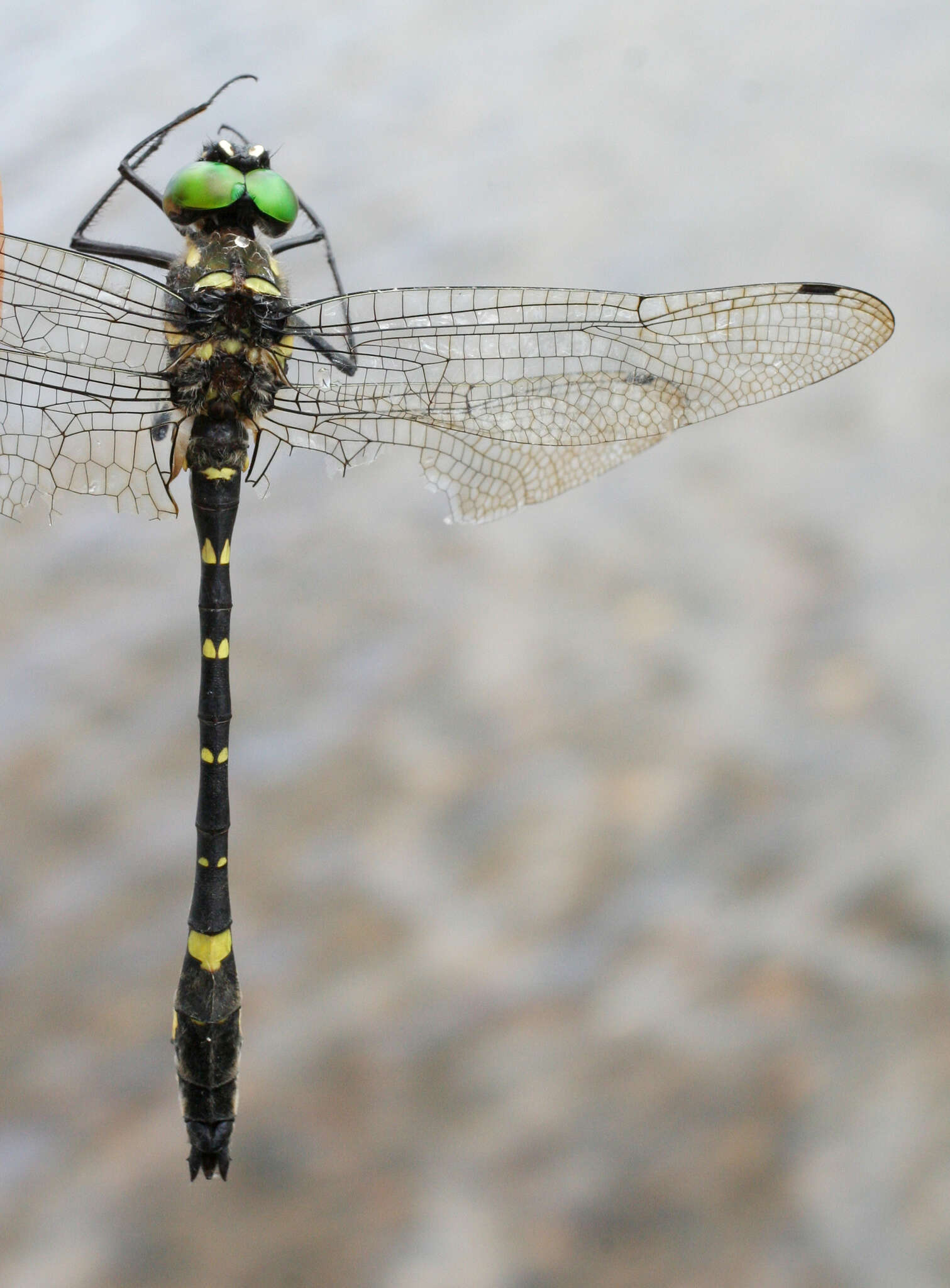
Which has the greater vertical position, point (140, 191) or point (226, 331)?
point (140, 191)

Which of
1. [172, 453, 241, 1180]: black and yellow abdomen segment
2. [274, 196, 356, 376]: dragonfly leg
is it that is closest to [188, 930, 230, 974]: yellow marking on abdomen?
[172, 453, 241, 1180]: black and yellow abdomen segment

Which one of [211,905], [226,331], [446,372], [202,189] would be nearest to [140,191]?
[202,189]

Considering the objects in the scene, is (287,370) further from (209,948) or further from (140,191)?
(209,948)

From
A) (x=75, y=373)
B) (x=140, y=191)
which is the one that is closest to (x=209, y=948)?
(x=75, y=373)

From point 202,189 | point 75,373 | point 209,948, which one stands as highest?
point 202,189

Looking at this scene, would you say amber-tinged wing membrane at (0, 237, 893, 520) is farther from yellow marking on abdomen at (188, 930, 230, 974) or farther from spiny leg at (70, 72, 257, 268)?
yellow marking on abdomen at (188, 930, 230, 974)

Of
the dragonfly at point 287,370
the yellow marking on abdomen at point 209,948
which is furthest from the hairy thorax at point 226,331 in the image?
the yellow marking on abdomen at point 209,948

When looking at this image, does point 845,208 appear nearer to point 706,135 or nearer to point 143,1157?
point 706,135

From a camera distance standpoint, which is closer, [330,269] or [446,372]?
[446,372]
